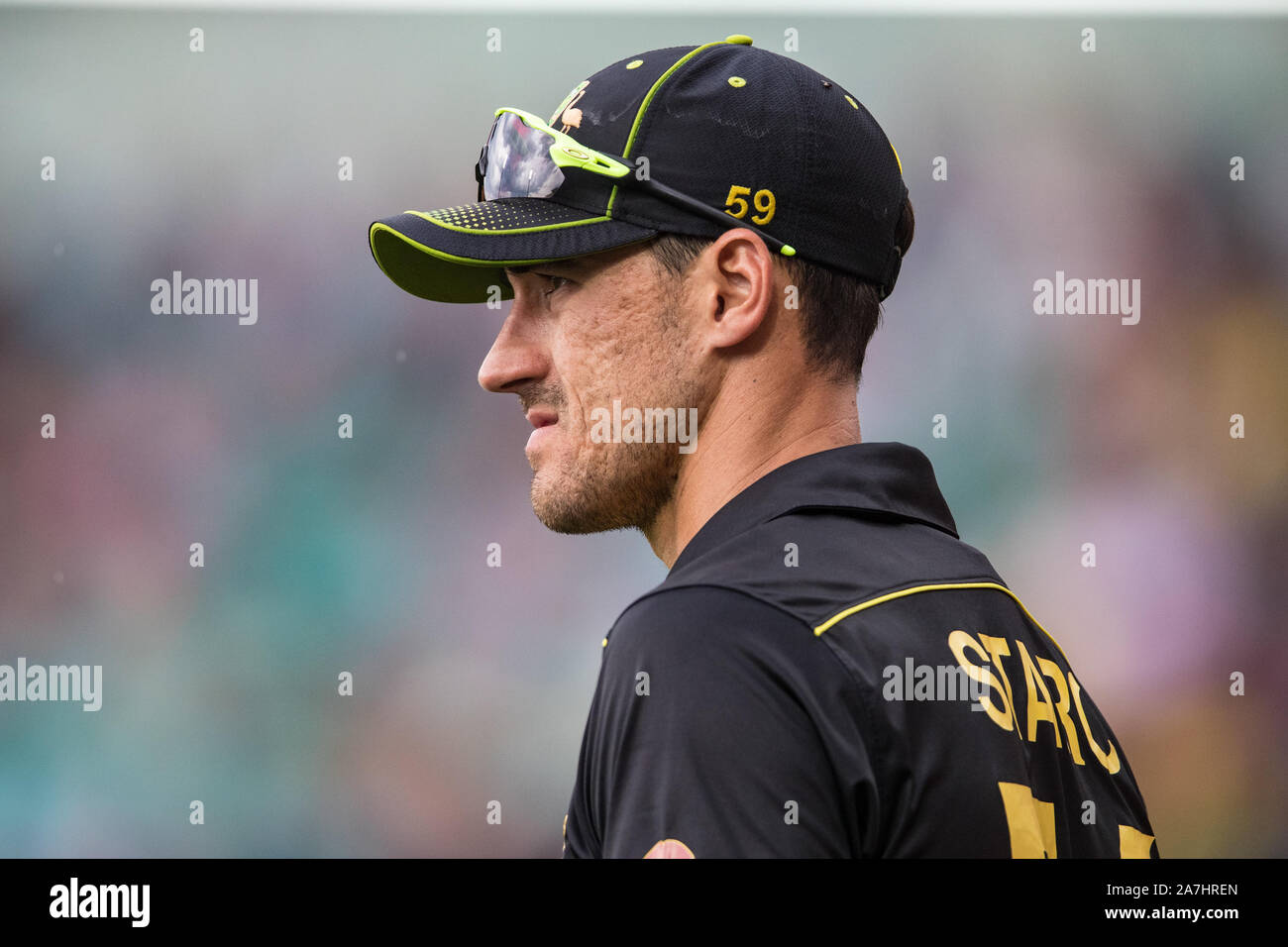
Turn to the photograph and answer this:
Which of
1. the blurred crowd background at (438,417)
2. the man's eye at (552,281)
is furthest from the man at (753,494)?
the blurred crowd background at (438,417)

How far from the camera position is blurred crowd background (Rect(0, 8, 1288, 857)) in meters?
3.82

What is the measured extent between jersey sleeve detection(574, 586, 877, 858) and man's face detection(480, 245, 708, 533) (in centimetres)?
32

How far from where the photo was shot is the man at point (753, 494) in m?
0.77

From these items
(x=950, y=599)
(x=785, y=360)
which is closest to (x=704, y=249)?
(x=785, y=360)

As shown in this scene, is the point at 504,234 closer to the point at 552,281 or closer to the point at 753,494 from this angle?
the point at 552,281

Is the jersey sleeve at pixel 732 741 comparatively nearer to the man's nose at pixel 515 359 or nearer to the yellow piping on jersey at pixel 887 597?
the yellow piping on jersey at pixel 887 597

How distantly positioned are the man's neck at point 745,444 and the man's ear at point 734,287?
63 millimetres

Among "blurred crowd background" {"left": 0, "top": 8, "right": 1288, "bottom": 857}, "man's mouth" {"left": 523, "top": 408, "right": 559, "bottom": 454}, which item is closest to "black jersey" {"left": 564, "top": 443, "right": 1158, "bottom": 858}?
"man's mouth" {"left": 523, "top": 408, "right": 559, "bottom": 454}

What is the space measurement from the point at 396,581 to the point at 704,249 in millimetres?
2994

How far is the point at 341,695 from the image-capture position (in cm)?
382

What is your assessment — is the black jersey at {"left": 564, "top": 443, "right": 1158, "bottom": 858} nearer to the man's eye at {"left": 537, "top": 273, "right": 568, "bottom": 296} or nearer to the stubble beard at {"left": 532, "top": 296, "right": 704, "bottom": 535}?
the stubble beard at {"left": 532, "top": 296, "right": 704, "bottom": 535}

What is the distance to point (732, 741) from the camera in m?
0.75

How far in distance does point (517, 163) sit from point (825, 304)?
0.33 meters

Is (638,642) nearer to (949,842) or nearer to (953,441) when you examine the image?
(949,842)
